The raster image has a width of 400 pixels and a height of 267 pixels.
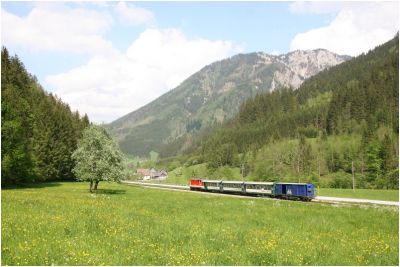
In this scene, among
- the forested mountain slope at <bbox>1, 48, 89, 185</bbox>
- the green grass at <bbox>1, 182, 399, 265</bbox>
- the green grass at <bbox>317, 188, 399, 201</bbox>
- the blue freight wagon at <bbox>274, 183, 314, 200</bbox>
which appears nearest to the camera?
the green grass at <bbox>1, 182, 399, 265</bbox>

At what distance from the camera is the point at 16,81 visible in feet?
308

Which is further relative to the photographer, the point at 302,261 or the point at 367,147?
the point at 367,147

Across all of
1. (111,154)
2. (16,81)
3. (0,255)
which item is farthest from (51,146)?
(0,255)

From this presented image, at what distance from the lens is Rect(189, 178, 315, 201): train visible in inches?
2394

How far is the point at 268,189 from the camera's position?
6906 cm

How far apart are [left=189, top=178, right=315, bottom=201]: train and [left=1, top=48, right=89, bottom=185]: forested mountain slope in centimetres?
3532

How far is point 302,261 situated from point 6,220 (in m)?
13.3

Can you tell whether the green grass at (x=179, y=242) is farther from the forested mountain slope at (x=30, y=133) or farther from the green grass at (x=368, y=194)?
the green grass at (x=368, y=194)

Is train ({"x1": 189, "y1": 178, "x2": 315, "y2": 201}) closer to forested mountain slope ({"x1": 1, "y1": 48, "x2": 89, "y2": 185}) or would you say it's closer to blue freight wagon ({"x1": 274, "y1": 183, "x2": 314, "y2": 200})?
blue freight wagon ({"x1": 274, "y1": 183, "x2": 314, "y2": 200})

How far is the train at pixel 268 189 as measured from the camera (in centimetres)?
6081

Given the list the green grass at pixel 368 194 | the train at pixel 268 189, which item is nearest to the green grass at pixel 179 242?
the train at pixel 268 189

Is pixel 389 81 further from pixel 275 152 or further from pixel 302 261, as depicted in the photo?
pixel 302 261

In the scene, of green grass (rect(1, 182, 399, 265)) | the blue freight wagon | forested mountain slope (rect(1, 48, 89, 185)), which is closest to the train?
the blue freight wagon

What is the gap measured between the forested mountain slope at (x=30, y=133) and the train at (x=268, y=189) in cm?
3532
